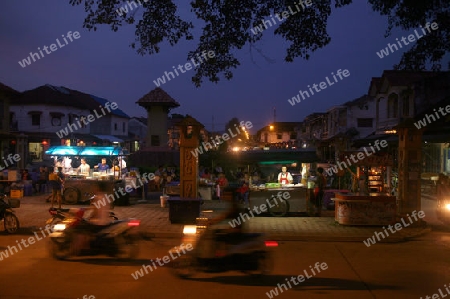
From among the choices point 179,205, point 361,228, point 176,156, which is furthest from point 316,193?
point 176,156

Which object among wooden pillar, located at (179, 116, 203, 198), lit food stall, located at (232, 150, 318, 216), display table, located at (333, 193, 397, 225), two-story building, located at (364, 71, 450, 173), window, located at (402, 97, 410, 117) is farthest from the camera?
window, located at (402, 97, 410, 117)

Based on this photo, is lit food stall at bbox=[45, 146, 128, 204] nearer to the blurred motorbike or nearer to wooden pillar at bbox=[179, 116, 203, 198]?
wooden pillar at bbox=[179, 116, 203, 198]

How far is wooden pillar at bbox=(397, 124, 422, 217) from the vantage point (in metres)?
13.2

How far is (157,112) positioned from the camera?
38438 mm

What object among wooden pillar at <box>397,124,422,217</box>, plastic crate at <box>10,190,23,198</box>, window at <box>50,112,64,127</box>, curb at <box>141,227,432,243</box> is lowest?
curb at <box>141,227,432,243</box>

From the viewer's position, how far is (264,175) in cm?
2680

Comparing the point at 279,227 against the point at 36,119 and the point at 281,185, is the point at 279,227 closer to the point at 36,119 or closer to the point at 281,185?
the point at 281,185

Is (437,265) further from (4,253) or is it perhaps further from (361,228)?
(4,253)

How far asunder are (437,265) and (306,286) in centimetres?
331

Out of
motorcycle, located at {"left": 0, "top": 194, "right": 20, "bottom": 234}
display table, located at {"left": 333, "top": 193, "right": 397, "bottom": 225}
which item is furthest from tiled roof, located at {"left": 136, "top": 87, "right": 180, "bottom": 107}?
display table, located at {"left": 333, "top": 193, "right": 397, "bottom": 225}

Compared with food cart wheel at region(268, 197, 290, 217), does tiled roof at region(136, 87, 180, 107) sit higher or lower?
higher

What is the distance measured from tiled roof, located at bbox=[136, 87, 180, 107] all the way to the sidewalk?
21.9 metres

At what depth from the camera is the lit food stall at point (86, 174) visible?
1920 cm

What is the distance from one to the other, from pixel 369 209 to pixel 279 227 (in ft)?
8.86
